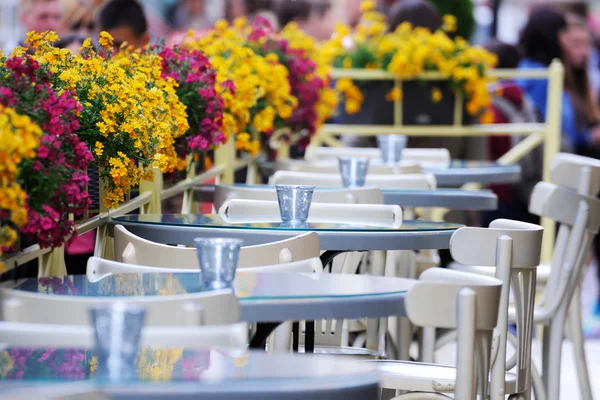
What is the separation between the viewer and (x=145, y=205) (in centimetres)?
353

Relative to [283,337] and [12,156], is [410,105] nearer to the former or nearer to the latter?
[283,337]

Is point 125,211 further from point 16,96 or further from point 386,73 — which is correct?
point 386,73

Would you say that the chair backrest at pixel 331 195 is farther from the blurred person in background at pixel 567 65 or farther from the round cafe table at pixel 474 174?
the blurred person in background at pixel 567 65

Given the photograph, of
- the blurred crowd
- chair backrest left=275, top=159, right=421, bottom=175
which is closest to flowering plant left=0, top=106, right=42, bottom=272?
chair backrest left=275, top=159, right=421, bottom=175

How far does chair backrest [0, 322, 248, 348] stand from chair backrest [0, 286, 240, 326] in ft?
0.41

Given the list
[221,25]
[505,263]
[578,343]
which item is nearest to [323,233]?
[505,263]

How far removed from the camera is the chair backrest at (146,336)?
4.97 feet

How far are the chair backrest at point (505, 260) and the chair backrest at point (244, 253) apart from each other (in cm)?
31

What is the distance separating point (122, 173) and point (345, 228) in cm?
55

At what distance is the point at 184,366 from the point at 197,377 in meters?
0.10

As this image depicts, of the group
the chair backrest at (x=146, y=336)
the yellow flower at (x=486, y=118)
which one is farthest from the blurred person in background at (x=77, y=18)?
the chair backrest at (x=146, y=336)

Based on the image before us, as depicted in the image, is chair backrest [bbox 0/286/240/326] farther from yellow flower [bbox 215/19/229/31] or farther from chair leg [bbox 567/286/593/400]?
yellow flower [bbox 215/19/229/31]

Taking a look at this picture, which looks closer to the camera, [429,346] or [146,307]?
[146,307]

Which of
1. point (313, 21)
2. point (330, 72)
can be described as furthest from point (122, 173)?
point (313, 21)
